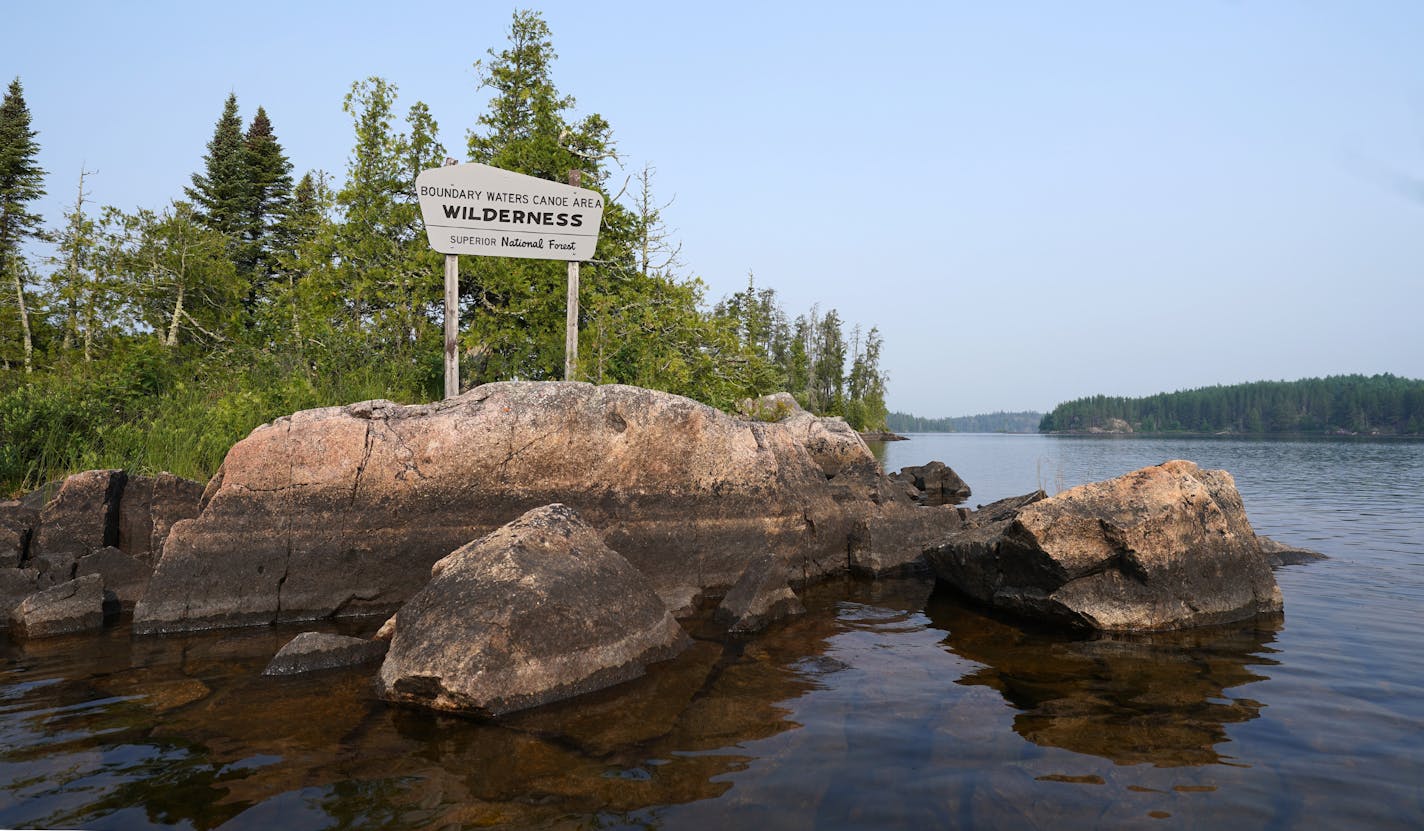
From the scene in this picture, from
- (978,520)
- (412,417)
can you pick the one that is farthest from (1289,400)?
(412,417)

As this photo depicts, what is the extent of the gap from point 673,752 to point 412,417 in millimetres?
5983

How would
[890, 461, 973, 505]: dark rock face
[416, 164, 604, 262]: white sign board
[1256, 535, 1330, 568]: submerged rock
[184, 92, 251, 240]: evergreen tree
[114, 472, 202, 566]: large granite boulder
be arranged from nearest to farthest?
[114, 472, 202, 566]: large granite boulder, [416, 164, 604, 262]: white sign board, [1256, 535, 1330, 568]: submerged rock, [890, 461, 973, 505]: dark rock face, [184, 92, 251, 240]: evergreen tree

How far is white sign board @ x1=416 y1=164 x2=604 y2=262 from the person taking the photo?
12.6m

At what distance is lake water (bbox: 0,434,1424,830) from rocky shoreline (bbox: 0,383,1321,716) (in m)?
0.51

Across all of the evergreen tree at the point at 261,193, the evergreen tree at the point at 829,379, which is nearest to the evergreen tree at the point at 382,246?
the evergreen tree at the point at 261,193

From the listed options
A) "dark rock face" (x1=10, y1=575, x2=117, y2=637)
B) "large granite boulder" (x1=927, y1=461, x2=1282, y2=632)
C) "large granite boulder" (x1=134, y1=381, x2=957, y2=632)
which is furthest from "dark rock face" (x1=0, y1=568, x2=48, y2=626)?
"large granite boulder" (x1=927, y1=461, x2=1282, y2=632)

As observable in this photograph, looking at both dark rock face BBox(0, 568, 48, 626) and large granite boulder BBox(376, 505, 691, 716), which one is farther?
dark rock face BBox(0, 568, 48, 626)

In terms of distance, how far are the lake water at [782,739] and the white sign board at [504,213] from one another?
7.26 m

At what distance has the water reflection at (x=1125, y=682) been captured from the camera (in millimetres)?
5441

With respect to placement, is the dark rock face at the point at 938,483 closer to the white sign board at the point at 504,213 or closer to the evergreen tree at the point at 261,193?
the white sign board at the point at 504,213

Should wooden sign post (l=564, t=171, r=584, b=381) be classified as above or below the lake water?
above

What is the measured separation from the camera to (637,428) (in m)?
A: 9.80

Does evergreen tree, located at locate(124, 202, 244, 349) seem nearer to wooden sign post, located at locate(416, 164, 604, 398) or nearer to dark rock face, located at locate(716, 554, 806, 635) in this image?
wooden sign post, located at locate(416, 164, 604, 398)

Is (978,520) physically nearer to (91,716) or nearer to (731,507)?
(731,507)
